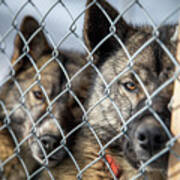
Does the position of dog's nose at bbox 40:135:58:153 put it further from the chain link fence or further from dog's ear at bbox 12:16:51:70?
dog's ear at bbox 12:16:51:70

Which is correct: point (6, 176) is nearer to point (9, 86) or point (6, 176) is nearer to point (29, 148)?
point (29, 148)

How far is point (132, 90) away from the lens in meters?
1.97

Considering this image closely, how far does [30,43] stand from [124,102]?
132 cm

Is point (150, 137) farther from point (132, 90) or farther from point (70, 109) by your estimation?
point (70, 109)

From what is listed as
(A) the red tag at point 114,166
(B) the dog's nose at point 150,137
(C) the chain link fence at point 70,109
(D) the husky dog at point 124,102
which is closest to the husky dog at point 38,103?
(C) the chain link fence at point 70,109

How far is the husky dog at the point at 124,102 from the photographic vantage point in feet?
4.87

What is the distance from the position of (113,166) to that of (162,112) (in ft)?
2.48

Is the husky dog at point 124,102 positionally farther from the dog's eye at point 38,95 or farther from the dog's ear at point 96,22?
the dog's eye at point 38,95

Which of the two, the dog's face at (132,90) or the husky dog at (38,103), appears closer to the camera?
the dog's face at (132,90)

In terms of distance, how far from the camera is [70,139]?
2.35 metres

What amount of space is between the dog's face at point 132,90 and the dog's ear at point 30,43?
828 millimetres

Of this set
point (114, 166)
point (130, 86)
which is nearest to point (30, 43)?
point (130, 86)

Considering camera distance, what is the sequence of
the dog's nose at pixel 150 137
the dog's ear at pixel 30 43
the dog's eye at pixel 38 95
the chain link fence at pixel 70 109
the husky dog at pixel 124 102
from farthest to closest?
the dog's ear at pixel 30 43
the dog's eye at pixel 38 95
the chain link fence at pixel 70 109
the husky dog at pixel 124 102
the dog's nose at pixel 150 137

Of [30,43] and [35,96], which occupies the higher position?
[30,43]
